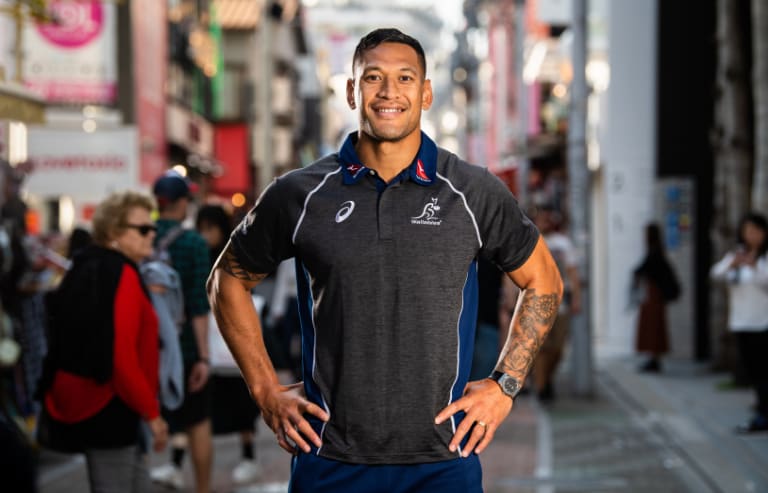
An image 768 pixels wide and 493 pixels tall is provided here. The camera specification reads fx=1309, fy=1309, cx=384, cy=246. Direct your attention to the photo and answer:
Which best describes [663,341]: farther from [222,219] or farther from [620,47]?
[222,219]

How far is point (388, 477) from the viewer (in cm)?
361

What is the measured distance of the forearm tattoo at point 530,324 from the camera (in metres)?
3.85

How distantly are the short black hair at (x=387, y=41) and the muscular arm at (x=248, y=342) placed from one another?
2.32 feet

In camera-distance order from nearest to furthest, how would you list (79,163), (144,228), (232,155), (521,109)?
1. (144,228)
2. (79,163)
3. (521,109)
4. (232,155)

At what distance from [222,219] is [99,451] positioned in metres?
3.35

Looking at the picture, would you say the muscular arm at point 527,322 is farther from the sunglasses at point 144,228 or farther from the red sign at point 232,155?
the red sign at point 232,155

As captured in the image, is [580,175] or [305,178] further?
[580,175]

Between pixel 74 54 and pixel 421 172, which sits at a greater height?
pixel 74 54

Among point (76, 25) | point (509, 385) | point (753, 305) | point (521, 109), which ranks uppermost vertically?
point (76, 25)

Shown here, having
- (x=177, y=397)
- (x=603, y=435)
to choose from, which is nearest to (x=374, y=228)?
(x=177, y=397)

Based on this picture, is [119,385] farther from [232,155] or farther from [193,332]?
[232,155]

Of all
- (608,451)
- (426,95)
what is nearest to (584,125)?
(608,451)

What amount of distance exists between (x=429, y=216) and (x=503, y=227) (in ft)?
0.80

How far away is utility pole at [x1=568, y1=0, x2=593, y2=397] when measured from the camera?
14.9 meters
